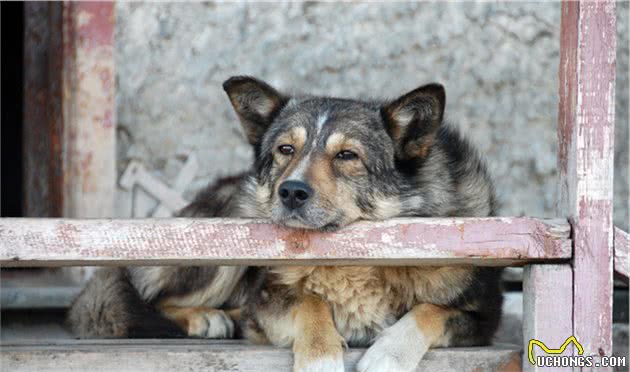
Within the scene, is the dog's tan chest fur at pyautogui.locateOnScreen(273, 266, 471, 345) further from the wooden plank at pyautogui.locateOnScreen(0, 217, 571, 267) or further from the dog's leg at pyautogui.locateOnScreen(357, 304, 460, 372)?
the wooden plank at pyautogui.locateOnScreen(0, 217, 571, 267)

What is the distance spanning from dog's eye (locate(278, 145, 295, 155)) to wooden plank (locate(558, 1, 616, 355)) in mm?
1105

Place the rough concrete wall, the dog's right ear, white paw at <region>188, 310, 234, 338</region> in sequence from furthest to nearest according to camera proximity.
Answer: the rough concrete wall < white paw at <region>188, 310, 234, 338</region> < the dog's right ear

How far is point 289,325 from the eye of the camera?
4125mm

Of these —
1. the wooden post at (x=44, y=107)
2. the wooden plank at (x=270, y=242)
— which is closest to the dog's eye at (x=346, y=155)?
the wooden plank at (x=270, y=242)

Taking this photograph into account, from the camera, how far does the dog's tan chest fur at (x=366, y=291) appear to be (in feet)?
13.9

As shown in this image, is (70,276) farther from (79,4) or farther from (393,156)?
(393,156)

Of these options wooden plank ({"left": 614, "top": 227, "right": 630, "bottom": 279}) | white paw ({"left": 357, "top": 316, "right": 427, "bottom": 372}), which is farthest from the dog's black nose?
wooden plank ({"left": 614, "top": 227, "right": 630, "bottom": 279})

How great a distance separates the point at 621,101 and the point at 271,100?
279 cm

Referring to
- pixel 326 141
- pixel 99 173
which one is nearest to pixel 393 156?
pixel 326 141

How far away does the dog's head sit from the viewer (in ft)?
13.4

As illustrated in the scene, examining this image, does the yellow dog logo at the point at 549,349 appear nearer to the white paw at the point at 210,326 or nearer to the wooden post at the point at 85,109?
the white paw at the point at 210,326

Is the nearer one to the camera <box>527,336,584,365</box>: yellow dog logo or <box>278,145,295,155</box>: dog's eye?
<box>527,336,584,365</box>: yellow dog logo

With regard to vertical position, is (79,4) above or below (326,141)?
above

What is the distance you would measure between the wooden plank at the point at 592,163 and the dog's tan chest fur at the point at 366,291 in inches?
22.2
